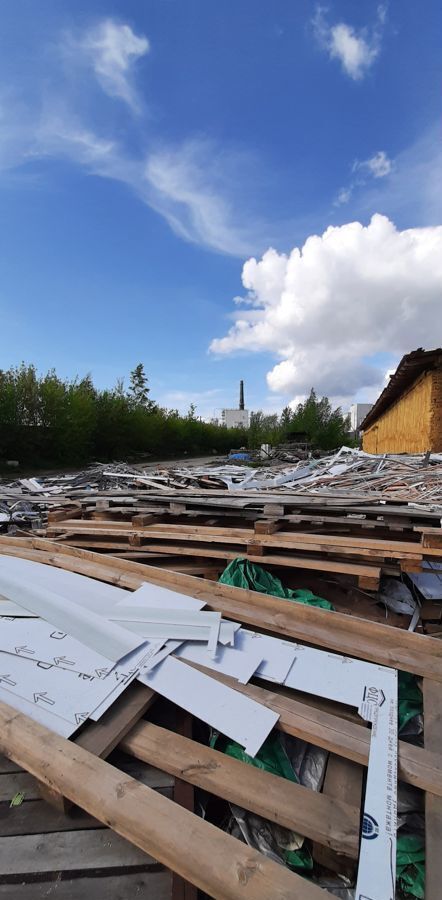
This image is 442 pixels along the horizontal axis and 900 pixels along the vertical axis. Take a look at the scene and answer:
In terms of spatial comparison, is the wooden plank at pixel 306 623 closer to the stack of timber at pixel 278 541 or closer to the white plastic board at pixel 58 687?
the stack of timber at pixel 278 541

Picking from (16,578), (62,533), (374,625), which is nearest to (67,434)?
(62,533)

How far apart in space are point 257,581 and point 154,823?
1.94m

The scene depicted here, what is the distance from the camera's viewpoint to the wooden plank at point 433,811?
1.32 meters

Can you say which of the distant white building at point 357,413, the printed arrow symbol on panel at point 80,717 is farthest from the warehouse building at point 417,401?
the distant white building at point 357,413

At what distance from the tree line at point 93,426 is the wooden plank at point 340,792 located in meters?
19.9

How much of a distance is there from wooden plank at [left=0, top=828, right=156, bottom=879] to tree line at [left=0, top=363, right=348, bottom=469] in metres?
19.4

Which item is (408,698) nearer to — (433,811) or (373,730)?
(373,730)

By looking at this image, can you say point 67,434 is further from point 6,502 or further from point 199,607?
point 199,607

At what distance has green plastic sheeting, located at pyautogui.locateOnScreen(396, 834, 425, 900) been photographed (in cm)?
149

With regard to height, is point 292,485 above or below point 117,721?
above

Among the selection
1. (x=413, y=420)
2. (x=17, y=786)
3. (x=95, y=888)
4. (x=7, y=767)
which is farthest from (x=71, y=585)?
(x=413, y=420)

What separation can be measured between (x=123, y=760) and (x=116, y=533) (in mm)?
2528

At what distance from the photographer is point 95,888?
4.73ft

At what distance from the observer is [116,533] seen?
427 centimetres
